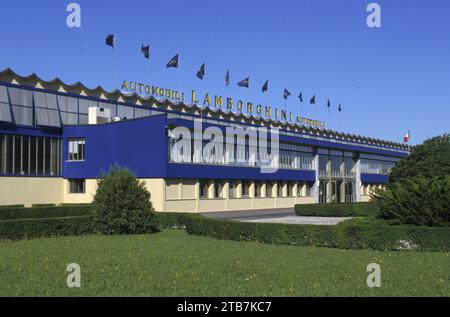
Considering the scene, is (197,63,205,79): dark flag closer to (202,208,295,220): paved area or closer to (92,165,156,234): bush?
(202,208,295,220): paved area

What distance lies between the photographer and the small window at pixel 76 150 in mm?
49188

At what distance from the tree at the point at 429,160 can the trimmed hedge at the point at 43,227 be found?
24.4 m

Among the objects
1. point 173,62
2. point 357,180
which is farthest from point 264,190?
point 357,180

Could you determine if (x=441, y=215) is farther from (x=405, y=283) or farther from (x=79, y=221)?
(x=79, y=221)

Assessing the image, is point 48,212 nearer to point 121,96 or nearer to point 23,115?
point 23,115

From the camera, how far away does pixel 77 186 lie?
4959cm

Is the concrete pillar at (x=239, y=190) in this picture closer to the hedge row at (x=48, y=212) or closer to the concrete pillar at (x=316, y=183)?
the concrete pillar at (x=316, y=183)

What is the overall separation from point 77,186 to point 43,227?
25506 mm

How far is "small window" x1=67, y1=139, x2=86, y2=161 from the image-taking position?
49.2 metres

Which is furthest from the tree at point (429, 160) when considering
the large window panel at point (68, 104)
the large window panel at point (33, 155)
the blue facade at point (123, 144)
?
the large window panel at point (33, 155)

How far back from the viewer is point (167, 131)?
43375 millimetres

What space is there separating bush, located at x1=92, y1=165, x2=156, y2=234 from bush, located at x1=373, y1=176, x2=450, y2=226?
11.4m

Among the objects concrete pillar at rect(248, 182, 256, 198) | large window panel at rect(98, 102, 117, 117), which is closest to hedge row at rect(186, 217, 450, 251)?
concrete pillar at rect(248, 182, 256, 198)

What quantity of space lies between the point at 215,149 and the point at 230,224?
2640cm
